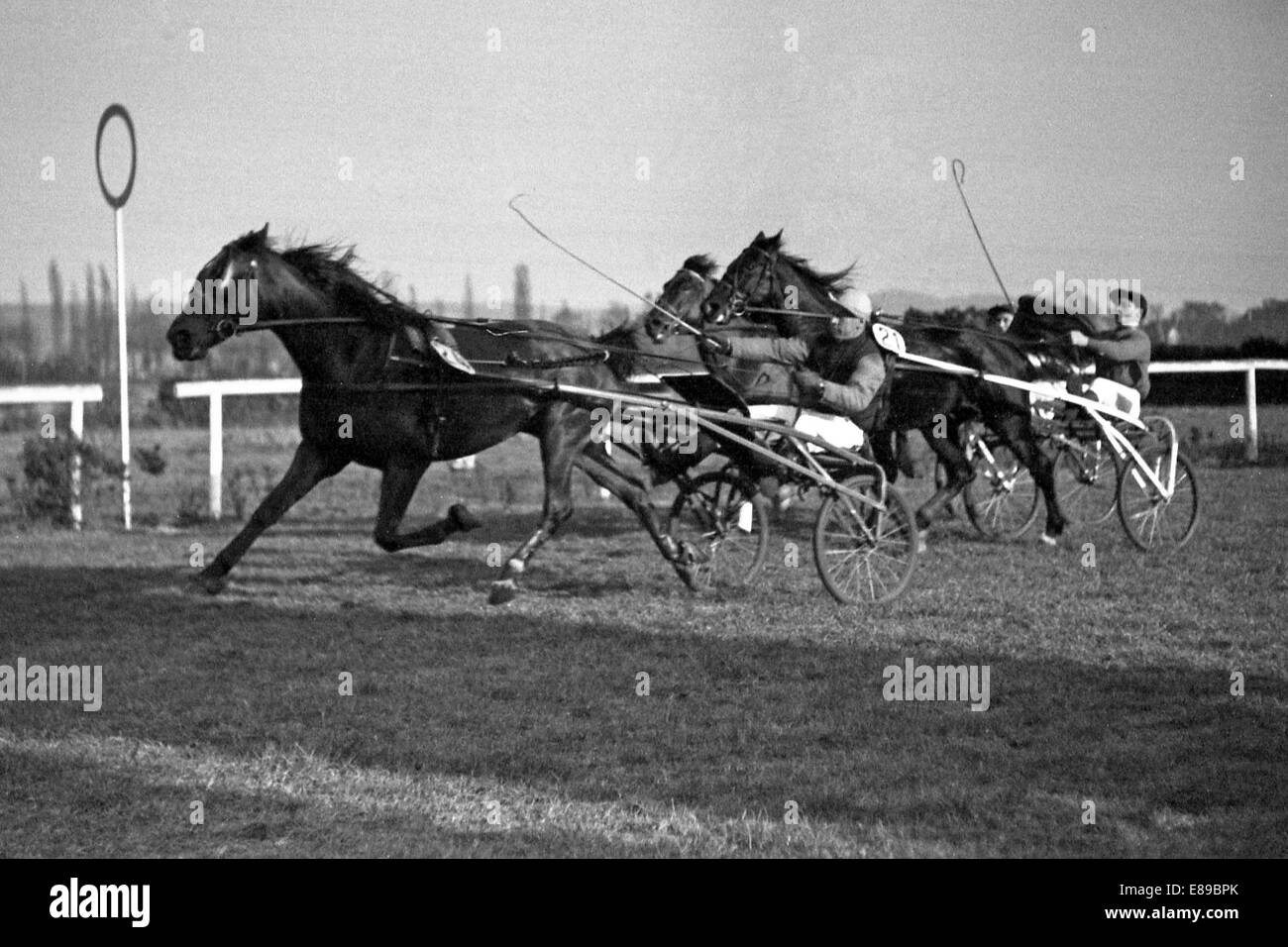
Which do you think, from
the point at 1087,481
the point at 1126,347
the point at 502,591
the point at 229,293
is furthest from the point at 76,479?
the point at 1126,347

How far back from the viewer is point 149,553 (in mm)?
11883

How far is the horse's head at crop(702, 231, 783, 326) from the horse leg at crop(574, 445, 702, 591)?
1.04 metres

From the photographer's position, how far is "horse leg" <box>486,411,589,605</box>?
30.5 feet

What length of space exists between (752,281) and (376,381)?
2.19 m

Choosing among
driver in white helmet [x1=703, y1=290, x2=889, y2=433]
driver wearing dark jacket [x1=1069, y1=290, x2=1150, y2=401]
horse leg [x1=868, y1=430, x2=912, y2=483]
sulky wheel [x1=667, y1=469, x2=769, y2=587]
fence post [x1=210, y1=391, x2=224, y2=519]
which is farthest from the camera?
fence post [x1=210, y1=391, x2=224, y2=519]

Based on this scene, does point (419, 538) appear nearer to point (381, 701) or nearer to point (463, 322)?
point (463, 322)

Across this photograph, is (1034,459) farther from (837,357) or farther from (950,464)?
(837,357)

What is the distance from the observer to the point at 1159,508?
11.1 m

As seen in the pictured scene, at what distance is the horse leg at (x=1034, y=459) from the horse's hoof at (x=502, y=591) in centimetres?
391

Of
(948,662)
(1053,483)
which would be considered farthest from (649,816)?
(1053,483)

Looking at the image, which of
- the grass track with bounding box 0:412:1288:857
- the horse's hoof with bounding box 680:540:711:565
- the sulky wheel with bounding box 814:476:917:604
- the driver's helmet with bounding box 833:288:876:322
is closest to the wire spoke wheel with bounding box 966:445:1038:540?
the grass track with bounding box 0:412:1288:857

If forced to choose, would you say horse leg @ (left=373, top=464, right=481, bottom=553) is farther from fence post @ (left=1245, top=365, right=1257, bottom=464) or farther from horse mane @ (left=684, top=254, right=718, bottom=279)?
fence post @ (left=1245, top=365, right=1257, bottom=464)

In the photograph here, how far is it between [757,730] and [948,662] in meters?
1.44

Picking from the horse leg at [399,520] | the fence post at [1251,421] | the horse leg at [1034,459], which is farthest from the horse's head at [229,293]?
the fence post at [1251,421]
